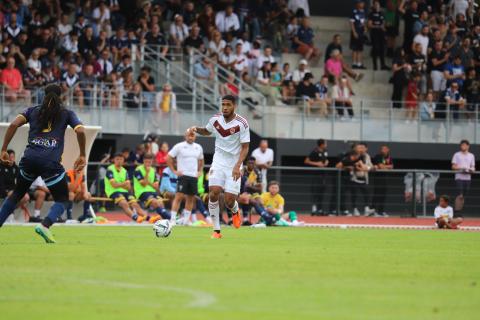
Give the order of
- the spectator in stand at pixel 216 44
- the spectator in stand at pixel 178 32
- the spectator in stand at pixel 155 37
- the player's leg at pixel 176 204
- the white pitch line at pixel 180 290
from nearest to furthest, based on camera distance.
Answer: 1. the white pitch line at pixel 180 290
2. the player's leg at pixel 176 204
3. the spectator in stand at pixel 155 37
4. the spectator in stand at pixel 178 32
5. the spectator in stand at pixel 216 44

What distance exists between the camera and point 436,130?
3531cm

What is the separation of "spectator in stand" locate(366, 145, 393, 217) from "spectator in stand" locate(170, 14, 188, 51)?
652cm

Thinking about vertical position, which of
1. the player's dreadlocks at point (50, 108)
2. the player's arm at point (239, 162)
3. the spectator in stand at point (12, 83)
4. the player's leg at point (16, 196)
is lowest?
the player's leg at point (16, 196)

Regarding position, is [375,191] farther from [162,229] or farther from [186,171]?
[162,229]

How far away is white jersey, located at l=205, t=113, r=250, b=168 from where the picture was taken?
18.8 meters

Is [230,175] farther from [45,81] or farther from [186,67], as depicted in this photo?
[186,67]

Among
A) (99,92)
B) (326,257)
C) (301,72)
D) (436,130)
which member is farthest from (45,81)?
(326,257)

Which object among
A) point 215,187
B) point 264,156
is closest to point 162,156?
point 264,156

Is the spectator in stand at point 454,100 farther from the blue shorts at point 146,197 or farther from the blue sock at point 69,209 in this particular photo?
the blue sock at point 69,209

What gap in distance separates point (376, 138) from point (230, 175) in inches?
642

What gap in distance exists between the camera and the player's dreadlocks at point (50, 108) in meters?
15.6

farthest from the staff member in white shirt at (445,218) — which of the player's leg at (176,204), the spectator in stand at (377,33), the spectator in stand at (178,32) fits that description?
the spectator in stand at (377,33)

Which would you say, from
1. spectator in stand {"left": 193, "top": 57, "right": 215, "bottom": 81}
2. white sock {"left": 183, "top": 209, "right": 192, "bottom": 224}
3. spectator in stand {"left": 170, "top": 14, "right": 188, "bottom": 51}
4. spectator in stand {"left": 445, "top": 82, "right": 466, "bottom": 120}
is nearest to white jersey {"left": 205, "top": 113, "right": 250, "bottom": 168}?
white sock {"left": 183, "top": 209, "right": 192, "bottom": 224}

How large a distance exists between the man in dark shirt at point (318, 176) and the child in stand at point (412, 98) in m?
3.81
